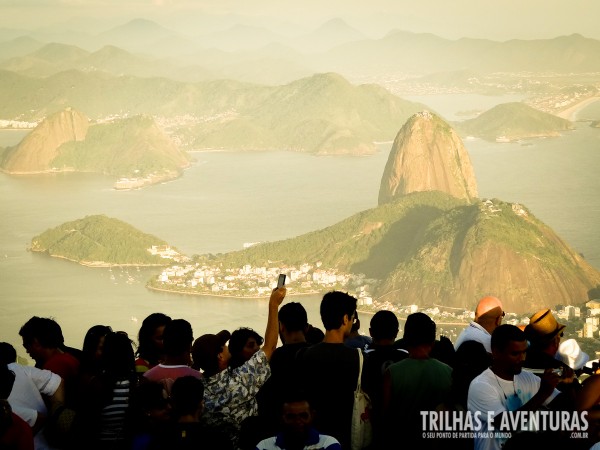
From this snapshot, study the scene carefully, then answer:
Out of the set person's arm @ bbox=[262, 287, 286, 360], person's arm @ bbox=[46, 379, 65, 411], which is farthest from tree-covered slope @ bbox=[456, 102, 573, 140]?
person's arm @ bbox=[46, 379, 65, 411]

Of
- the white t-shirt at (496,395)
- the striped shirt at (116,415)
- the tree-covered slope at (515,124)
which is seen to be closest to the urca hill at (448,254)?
the white t-shirt at (496,395)

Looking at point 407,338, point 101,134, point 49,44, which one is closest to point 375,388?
point 407,338

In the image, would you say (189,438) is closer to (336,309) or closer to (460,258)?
(336,309)

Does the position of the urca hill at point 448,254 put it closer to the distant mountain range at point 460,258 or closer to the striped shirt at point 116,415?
the distant mountain range at point 460,258

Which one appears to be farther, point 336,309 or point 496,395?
point 336,309

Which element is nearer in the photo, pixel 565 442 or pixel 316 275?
pixel 565 442

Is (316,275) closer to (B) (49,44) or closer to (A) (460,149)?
(A) (460,149)

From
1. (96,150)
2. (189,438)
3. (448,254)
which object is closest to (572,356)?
(189,438)
